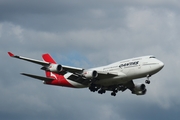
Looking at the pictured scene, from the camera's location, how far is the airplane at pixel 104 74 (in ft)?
270

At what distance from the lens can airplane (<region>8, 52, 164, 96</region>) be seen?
8238 cm

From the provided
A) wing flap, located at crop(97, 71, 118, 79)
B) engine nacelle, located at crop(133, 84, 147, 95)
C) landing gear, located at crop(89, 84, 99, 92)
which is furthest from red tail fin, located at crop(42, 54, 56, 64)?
engine nacelle, located at crop(133, 84, 147, 95)

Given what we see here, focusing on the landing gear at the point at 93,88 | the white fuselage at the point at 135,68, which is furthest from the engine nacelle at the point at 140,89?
the white fuselage at the point at 135,68

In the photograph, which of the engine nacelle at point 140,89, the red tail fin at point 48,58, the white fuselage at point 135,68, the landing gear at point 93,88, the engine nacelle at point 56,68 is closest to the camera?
the white fuselage at point 135,68

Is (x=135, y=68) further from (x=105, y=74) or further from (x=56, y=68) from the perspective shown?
(x=56, y=68)

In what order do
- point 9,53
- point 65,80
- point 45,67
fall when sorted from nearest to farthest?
point 9,53
point 45,67
point 65,80

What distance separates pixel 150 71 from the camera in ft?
269

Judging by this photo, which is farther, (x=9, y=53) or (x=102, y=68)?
(x=102, y=68)

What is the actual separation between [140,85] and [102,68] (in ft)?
28.2

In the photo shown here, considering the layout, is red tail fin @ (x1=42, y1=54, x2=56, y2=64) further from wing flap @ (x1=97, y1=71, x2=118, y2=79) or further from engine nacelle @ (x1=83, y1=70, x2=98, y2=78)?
wing flap @ (x1=97, y1=71, x2=118, y2=79)

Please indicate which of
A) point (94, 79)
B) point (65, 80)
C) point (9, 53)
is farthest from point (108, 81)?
point (9, 53)

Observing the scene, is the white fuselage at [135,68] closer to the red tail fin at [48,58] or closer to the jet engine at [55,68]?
the jet engine at [55,68]

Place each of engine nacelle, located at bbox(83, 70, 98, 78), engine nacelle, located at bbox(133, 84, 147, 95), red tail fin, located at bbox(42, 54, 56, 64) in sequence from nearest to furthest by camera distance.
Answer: engine nacelle, located at bbox(83, 70, 98, 78), engine nacelle, located at bbox(133, 84, 147, 95), red tail fin, located at bbox(42, 54, 56, 64)

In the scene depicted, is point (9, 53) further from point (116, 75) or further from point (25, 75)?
point (116, 75)
